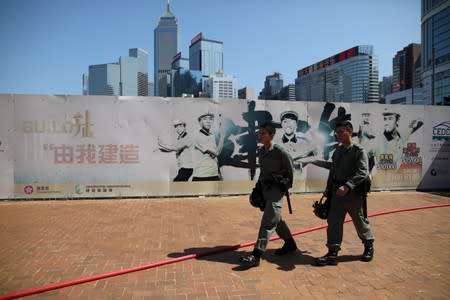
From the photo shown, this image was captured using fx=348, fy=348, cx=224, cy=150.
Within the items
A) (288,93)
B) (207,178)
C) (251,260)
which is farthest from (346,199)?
(288,93)

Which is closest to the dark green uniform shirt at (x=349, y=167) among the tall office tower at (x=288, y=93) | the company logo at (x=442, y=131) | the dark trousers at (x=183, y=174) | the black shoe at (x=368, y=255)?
the black shoe at (x=368, y=255)

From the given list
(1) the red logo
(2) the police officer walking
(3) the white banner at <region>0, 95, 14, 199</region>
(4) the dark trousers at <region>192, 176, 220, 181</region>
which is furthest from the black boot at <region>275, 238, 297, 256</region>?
(3) the white banner at <region>0, 95, 14, 199</region>

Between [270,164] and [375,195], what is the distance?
23.0 feet

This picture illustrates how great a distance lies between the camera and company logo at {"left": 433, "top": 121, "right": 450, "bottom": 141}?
1157 centimetres

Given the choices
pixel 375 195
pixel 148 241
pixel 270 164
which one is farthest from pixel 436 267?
pixel 375 195

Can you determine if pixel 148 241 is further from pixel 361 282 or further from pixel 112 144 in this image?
pixel 112 144

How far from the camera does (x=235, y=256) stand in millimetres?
5066

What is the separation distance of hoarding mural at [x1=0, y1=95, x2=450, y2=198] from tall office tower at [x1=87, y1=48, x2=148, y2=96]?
71374 mm

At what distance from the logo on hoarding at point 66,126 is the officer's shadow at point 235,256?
5.61 meters

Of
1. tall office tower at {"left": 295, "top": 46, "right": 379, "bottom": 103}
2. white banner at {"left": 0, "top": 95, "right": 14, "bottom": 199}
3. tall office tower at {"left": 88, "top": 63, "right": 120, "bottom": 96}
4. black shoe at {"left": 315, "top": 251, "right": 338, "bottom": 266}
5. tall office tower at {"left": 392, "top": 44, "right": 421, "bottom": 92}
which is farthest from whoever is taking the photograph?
tall office tower at {"left": 392, "top": 44, "right": 421, "bottom": 92}

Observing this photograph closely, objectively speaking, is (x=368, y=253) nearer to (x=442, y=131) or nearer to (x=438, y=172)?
(x=438, y=172)

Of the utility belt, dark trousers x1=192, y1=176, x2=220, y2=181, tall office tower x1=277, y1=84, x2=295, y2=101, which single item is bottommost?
dark trousers x1=192, y1=176, x2=220, y2=181

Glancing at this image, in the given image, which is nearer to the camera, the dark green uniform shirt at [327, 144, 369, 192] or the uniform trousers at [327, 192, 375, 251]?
the dark green uniform shirt at [327, 144, 369, 192]

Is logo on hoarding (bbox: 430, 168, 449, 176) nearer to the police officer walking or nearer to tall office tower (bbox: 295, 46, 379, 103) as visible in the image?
the police officer walking
